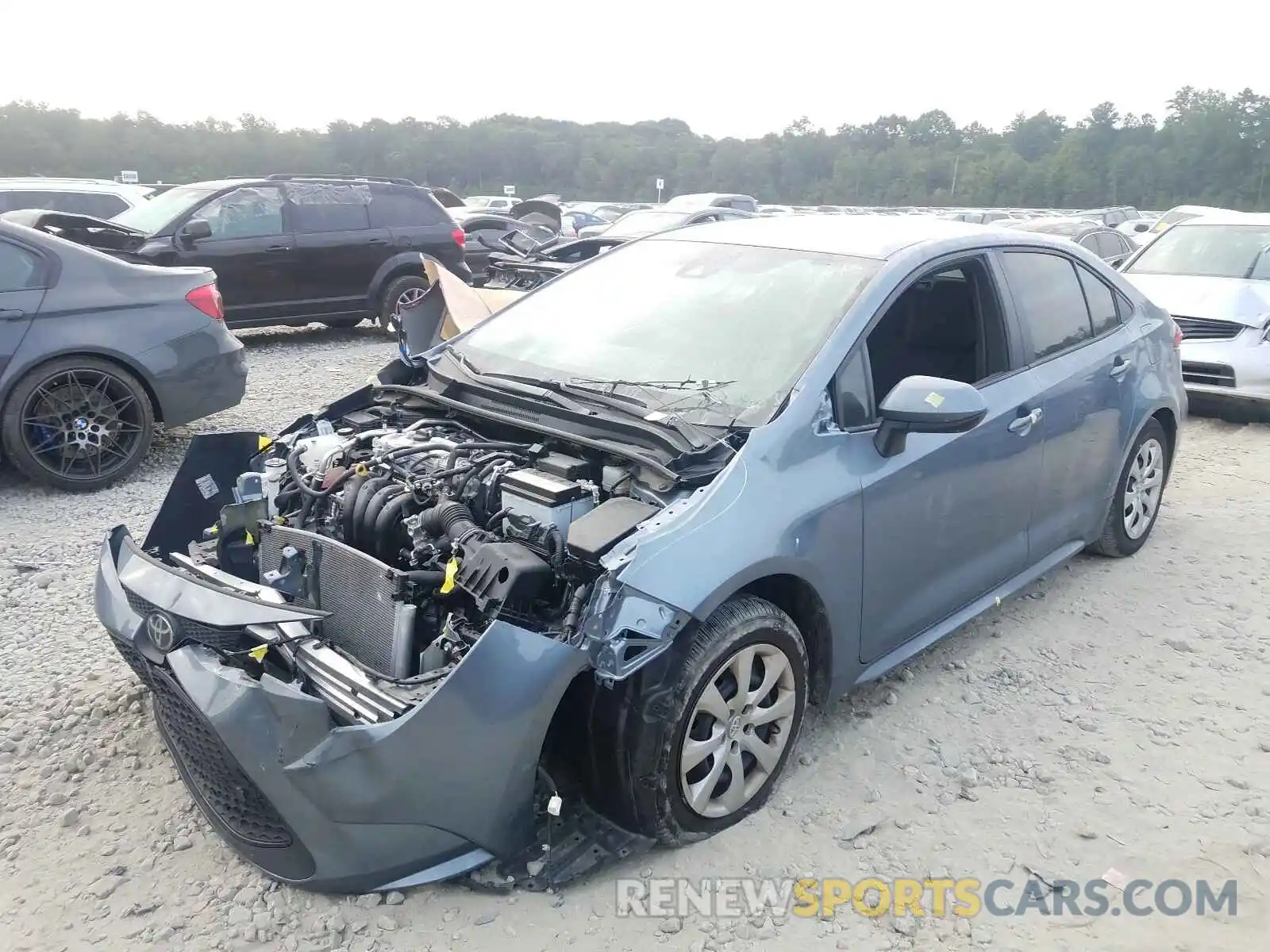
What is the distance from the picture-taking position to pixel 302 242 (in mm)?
9719

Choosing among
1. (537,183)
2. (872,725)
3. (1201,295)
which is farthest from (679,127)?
(872,725)

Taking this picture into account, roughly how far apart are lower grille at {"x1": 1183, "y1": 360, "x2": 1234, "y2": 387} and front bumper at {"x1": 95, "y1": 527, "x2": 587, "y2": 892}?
7.20 metres

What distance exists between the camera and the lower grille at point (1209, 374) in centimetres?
773

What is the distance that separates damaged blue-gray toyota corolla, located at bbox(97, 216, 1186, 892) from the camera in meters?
2.45

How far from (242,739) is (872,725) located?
2.19 meters

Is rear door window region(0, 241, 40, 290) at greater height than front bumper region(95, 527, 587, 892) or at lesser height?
greater

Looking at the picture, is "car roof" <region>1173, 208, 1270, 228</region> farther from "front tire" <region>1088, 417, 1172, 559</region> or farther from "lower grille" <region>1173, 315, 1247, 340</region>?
"front tire" <region>1088, 417, 1172, 559</region>

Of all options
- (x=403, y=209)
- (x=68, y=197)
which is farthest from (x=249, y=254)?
(x=68, y=197)

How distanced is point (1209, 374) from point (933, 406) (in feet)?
20.1

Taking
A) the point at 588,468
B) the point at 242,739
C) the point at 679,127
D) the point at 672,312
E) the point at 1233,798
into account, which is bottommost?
the point at 1233,798

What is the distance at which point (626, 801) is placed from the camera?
105 inches

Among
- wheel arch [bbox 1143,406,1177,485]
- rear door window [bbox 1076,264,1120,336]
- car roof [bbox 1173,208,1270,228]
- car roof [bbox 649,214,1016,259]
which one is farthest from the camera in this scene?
car roof [bbox 1173,208,1270,228]

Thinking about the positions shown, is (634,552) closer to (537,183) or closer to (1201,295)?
(1201,295)

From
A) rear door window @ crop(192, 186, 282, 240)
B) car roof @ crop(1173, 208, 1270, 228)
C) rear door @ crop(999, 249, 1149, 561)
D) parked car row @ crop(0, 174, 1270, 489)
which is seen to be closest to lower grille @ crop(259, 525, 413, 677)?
parked car row @ crop(0, 174, 1270, 489)
